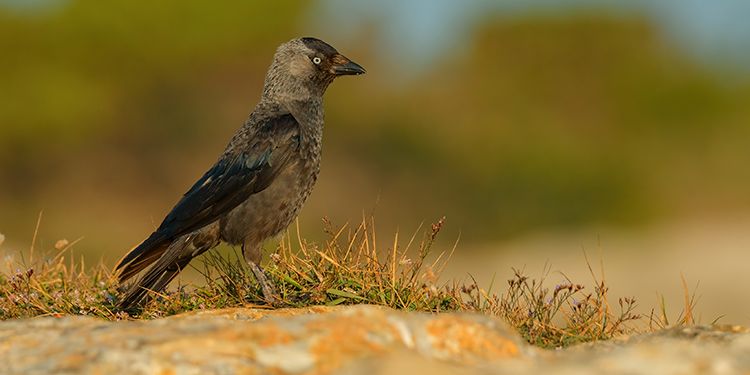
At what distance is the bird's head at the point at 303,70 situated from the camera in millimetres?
7492

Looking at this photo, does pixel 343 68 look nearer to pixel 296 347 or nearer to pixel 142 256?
pixel 142 256

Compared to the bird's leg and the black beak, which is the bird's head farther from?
the bird's leg

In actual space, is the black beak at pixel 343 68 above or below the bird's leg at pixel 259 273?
above

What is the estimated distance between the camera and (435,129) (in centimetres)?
2750

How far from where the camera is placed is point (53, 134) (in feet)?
81.7

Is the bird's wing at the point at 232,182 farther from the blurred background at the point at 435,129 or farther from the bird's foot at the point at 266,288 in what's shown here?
the blurred background at the point at 435,129

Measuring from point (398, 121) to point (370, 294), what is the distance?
2134 cm

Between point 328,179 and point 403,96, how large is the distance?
4.27m

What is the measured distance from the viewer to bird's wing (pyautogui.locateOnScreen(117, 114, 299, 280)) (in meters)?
6.59

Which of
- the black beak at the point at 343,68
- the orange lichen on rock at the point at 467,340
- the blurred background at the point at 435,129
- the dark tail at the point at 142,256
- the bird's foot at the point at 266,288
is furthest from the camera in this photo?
the blurred background at the point at 435,129

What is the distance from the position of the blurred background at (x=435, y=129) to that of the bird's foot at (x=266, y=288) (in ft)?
47.1

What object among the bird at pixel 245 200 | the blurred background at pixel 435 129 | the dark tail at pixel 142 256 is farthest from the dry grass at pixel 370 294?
the blurred background at pixel 435 129

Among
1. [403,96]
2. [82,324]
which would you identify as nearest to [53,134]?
[403,96]

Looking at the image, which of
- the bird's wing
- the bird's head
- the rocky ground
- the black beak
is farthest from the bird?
the rocky ground
